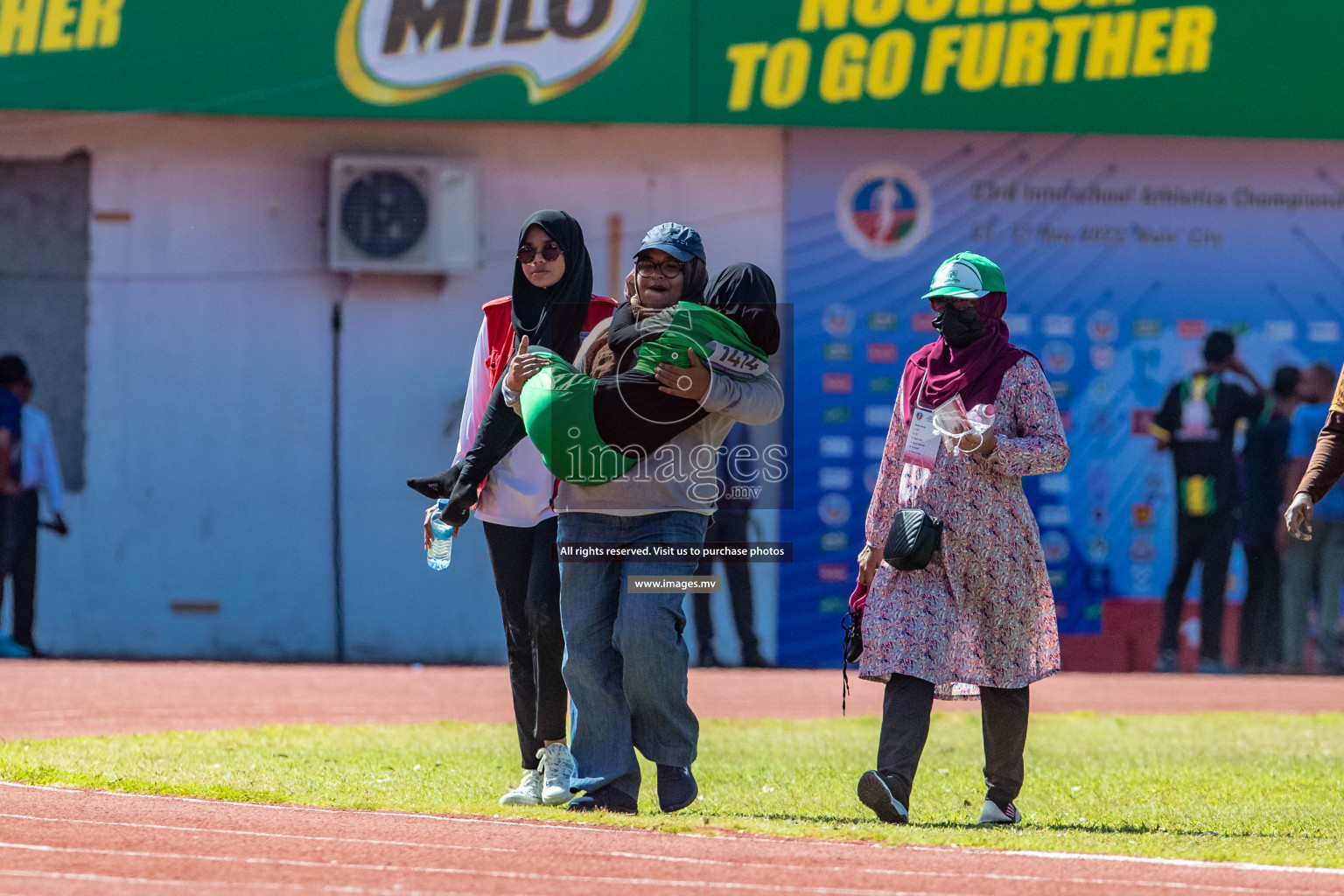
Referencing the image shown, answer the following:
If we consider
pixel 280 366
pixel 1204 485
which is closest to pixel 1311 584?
pixel 1204 485

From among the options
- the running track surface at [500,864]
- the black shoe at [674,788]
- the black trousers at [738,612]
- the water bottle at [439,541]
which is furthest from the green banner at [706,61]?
the running track surface at [500,864]

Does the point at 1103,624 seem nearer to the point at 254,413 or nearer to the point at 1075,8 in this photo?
the point at 1075,8

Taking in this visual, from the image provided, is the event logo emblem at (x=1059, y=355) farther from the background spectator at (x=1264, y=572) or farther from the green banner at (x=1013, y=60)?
the green banner at (x=1013, y=60)

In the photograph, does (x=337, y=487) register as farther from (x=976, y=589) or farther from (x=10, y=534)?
(x=976, y=589)

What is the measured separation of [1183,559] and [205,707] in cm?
670

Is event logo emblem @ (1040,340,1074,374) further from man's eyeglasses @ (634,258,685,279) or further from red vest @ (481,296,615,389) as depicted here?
man's eyeglasses @ (634,258,685,279)

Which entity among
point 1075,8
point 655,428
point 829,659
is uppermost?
point 1075,8

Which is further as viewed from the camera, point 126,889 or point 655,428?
point 655,428

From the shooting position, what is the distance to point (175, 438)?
43.5 ft

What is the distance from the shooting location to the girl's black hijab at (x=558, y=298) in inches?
255

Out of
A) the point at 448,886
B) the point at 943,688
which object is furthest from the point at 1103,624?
the point at 448,886

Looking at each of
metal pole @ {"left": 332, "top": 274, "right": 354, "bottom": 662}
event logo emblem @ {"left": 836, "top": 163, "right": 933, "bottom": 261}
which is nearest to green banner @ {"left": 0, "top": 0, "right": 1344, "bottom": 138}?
event logo emblem @ {"left": 836, "top": 163, "right": 933, "bottom": 261}

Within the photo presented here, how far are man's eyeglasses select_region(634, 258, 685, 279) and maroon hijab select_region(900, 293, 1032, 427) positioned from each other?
32.0 inches

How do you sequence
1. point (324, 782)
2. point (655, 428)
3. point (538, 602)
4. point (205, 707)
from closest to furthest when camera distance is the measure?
point (655, 428)
point (538, 602)
point (324, 782)
point (205, 707)
